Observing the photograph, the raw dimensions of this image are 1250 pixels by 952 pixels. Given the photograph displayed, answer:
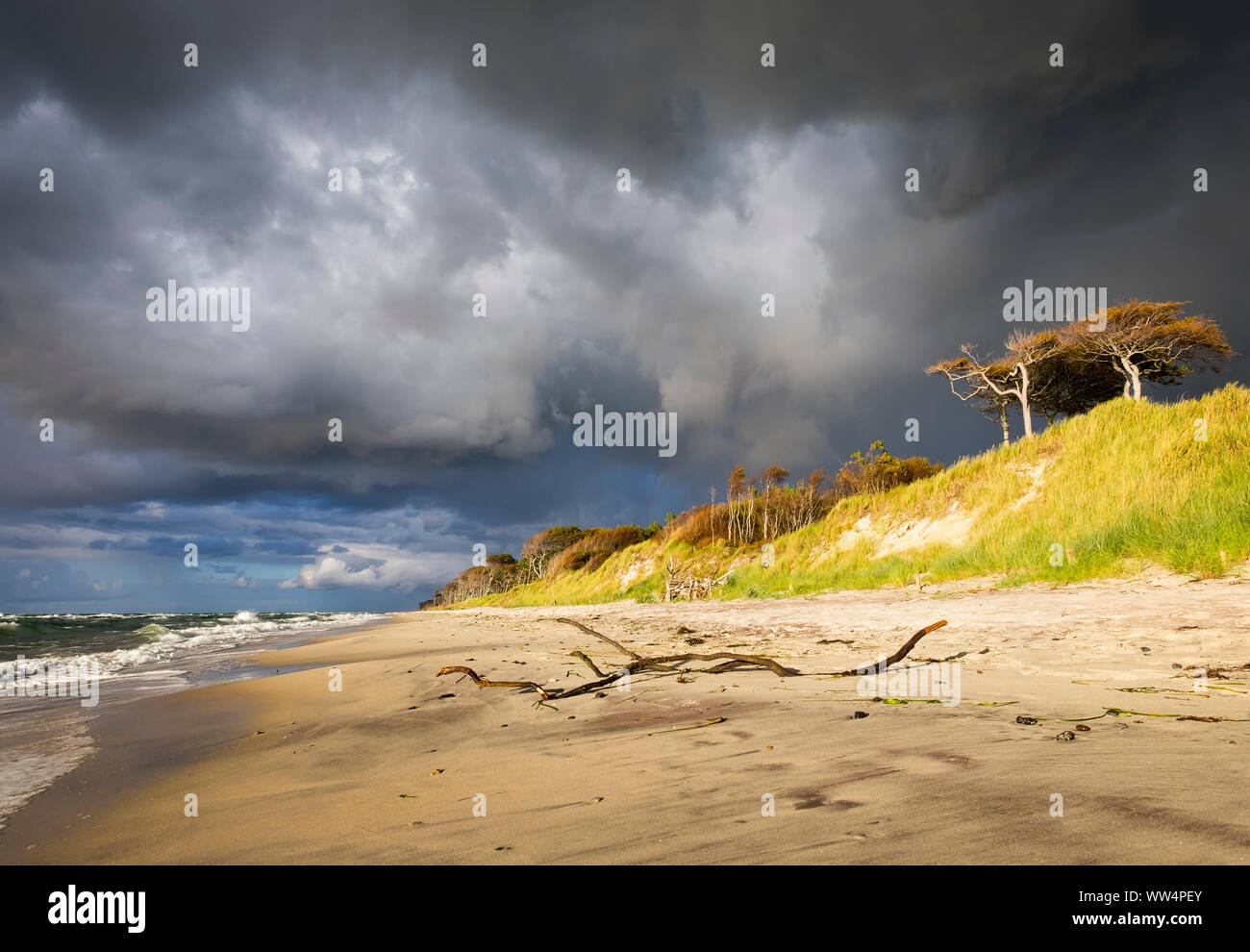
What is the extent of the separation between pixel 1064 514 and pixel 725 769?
14377mm

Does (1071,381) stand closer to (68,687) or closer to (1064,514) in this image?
(1064,514)

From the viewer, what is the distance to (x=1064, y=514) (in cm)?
Answer: 1347

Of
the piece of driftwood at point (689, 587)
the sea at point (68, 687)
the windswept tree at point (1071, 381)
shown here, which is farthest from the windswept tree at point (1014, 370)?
the sea at point (68, 687)

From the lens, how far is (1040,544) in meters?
12.6

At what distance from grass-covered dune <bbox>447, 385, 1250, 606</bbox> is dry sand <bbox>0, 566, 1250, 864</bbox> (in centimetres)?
429

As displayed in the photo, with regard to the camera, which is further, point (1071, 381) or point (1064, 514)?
point (1071, 381)

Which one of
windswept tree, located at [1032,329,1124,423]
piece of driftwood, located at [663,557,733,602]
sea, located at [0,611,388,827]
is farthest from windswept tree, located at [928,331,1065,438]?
sea, located at [0,611,388,827]

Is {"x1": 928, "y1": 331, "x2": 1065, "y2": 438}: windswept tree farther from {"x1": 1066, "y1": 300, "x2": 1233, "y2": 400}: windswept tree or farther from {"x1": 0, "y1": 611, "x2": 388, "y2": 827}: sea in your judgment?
{"x1": 0, "y1": 611, "x2": 388, "y2": 827}: sea

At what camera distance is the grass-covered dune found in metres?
10.2

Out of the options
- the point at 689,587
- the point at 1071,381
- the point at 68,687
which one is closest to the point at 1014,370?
the point at 1071,381

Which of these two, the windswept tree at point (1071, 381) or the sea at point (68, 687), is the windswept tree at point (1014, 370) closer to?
the windswept tree at point (1071, 381)
